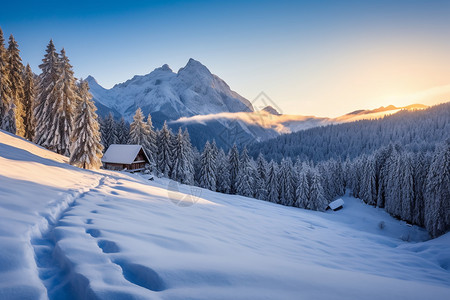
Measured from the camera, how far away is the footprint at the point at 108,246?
12.4 feet

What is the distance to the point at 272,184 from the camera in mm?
46969

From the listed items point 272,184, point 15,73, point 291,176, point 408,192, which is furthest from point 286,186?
point 15,73

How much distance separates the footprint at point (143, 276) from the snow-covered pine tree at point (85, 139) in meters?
22.2

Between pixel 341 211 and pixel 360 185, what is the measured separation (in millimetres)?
17751

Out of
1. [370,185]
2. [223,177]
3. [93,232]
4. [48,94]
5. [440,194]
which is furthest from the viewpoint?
[370,185]

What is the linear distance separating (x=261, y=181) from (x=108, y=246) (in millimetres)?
44604

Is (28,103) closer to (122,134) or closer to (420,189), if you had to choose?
(122,134)

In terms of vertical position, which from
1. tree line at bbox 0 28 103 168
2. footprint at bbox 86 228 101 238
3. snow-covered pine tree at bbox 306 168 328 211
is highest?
tree line at bbox 0 28 103 168

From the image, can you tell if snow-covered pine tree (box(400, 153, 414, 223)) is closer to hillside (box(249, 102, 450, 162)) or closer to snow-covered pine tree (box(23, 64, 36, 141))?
snow-covered pine tree (box(23, 64, 36, 141))

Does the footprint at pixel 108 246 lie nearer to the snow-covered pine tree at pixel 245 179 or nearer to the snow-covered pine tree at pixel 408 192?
the snow-covered pine tree at pixel 245 179

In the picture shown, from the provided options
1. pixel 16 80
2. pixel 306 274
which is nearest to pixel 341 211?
pixel 306 274

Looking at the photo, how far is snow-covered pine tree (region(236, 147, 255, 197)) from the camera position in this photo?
140 feet

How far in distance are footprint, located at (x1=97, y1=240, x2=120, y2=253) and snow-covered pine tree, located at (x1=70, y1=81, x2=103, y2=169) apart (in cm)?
2090

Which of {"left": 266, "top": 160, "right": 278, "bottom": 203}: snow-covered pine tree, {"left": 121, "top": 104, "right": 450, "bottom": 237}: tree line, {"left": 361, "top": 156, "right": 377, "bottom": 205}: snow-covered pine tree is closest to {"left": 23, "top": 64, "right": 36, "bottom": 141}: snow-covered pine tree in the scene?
{"left": 121, "top": 104, "right": 450, "bottom": 237}: tree line
